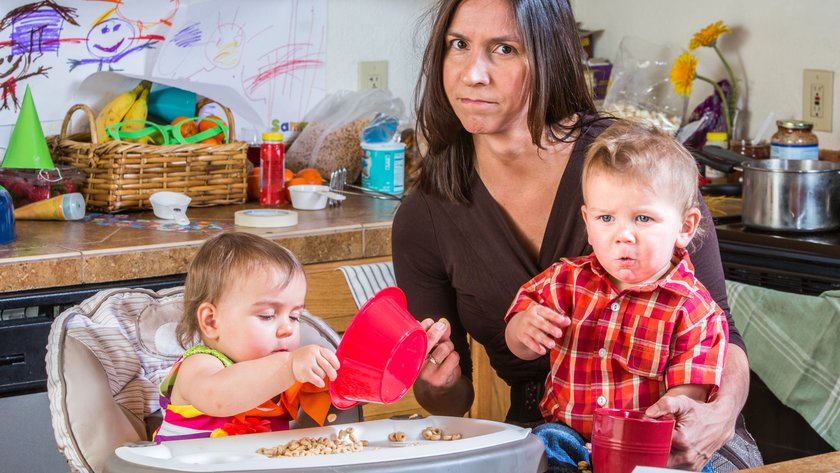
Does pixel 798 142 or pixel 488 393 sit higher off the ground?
pixel 798 142

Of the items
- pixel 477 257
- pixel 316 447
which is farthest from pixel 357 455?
pixel 477 257

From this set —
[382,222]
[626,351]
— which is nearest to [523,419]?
[626,351]

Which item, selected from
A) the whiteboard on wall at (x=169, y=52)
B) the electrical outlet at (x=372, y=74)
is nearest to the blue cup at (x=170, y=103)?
the whiteboard on wall at (x=169, y=52)

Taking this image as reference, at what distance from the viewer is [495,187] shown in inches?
74.9

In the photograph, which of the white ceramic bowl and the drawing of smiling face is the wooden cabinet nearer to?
the white ceramic bowl

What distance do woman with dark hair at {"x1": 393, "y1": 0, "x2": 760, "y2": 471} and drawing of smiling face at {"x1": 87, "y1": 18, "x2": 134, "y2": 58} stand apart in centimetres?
134

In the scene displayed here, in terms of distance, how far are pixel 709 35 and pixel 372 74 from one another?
1019mm

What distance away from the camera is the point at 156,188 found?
9.12ft

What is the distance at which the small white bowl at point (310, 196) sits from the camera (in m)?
2.85

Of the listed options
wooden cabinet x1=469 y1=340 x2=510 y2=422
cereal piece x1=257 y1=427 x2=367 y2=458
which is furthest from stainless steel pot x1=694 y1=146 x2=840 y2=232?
cereal piece x1=257 y1=427 x2=367 y2=458

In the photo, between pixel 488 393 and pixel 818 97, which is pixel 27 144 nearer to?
pixel 488 393

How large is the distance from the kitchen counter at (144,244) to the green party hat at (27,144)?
0.47ft

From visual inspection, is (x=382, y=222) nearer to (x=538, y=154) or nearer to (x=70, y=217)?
(x=70, y=217)

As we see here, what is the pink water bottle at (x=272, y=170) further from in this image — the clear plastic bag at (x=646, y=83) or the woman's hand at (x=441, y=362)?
the woman's hand at (x=441, y=362)
